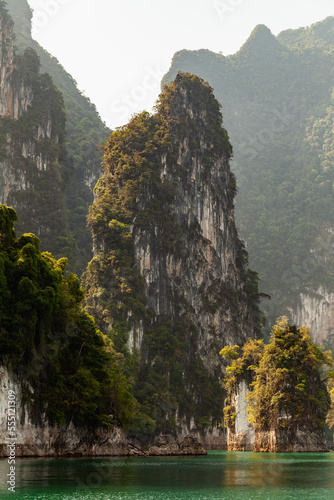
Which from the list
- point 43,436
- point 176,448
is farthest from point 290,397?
point 43,436

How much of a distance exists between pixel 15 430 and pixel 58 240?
63.7m

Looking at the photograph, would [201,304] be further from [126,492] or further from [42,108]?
[126,492]

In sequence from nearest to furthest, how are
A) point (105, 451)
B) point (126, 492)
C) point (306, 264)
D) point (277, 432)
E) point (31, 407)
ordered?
point (126, 492) < point (31, 407) < point (105, 451) < point (277, 432) < point (306, 264)

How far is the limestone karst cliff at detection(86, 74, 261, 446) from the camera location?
9006 centimetres

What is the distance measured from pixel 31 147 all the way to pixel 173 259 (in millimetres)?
29327

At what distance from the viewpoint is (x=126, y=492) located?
969 inches

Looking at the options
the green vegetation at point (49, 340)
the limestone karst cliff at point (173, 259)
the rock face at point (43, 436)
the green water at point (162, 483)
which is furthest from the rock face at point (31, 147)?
the green water at point (162, 483)

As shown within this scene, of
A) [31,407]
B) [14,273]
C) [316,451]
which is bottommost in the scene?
[316,451]

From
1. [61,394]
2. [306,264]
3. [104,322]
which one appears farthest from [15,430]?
[306,264]

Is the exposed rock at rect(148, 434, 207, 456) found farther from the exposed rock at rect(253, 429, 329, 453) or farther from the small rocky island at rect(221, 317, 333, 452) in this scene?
the small rocky island at rect(221, 317, 333, 452)

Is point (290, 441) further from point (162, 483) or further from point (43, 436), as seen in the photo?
point (162, 483)

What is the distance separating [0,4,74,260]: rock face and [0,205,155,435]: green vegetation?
51799 mm

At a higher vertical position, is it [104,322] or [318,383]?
[104,322]

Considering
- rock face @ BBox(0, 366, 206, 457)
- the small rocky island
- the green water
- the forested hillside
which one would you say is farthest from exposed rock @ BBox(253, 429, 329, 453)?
the forested hillside
